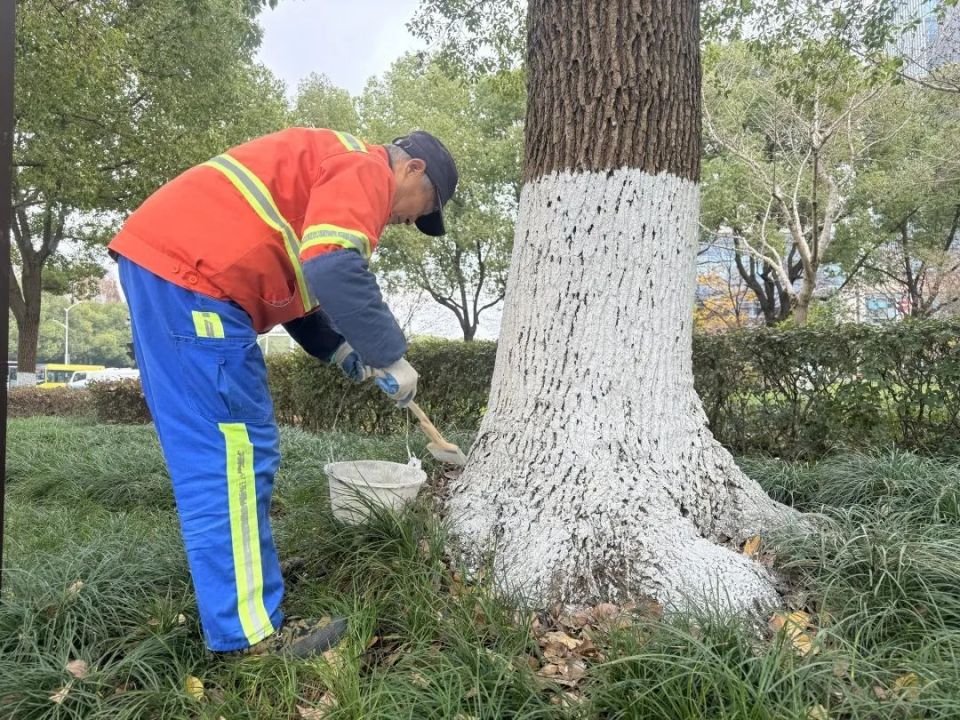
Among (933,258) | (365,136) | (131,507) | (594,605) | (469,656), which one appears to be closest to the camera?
(469,656)

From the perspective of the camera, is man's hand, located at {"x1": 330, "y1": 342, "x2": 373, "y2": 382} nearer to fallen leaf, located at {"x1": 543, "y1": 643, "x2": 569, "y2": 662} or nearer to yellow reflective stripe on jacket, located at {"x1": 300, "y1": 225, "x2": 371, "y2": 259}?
yellow reflective stripe on jacket, located at {"x1": 300, "y1": 225, "x2": 371, "y2": 259}

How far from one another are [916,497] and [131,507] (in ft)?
12.8

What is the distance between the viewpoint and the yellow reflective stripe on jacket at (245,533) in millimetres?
1837

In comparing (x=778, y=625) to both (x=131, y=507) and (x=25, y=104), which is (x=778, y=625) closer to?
(x=131, y=507)

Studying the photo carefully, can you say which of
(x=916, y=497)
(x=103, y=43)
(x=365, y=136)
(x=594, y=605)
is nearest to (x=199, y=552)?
(x=594, y=605)

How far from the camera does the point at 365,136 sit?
18.8 m

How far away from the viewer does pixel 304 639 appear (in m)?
1.88

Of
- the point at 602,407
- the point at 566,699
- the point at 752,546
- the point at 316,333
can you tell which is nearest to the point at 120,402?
the point at 316,333

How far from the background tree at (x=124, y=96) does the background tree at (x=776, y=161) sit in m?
8.78

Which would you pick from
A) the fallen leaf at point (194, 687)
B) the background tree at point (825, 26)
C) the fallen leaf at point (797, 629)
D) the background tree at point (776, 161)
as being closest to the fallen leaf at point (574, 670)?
the fallen leaf at point (797, 629)

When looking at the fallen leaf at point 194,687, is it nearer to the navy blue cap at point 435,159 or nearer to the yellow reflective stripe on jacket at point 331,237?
→ the yellow reflective stripe on jacket at point 331,237

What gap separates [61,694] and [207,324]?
3.25 feet

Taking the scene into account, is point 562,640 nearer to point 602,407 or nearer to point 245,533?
point 602,407

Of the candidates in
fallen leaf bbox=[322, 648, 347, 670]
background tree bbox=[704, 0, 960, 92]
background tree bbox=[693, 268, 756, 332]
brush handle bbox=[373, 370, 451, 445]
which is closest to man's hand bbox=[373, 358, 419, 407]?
brush handle bbox=[373, 370, 451, 445]
